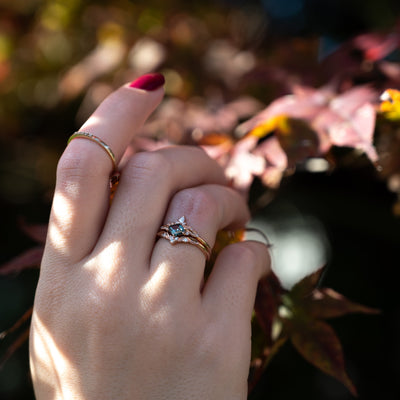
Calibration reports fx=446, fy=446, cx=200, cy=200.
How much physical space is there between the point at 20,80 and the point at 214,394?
4.32ft

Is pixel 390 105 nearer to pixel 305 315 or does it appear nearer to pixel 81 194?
pixel 305 315

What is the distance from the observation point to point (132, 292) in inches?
19.8

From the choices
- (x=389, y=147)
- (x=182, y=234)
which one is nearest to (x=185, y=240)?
(x=182, y=234)

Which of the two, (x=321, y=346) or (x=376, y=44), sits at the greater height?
(x=376, y=44)

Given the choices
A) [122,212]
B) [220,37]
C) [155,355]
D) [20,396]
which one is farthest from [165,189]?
[20,396]

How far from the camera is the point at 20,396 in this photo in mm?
1611

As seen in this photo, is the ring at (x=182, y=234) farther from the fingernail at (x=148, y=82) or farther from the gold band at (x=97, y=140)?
the fingernail at (x=148, y=82)

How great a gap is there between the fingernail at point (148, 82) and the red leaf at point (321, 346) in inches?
15.7

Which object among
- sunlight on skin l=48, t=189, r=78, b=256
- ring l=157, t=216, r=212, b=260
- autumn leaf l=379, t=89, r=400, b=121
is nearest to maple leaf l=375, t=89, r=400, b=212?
autumn leaf l=379, t=89, r=400, b=121

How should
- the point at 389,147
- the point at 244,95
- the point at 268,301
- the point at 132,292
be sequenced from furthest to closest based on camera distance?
the point at 244,95, the point at 389,147, the point at 268,301, the point at 132,292

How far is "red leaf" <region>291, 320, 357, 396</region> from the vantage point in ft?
1.90

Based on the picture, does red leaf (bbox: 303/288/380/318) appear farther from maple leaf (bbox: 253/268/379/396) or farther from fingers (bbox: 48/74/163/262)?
fingers (bbox: 48/74/163/262)

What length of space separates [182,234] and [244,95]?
0.62 metres

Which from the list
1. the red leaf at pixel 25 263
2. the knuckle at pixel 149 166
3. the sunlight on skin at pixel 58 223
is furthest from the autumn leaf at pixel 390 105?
the red leaf at pixel 25 263
